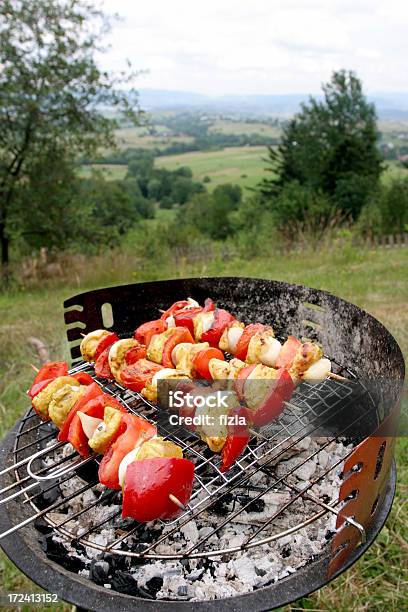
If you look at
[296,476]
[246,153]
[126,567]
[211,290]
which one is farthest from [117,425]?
[246,153]

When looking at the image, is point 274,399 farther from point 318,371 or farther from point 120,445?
point 120,445

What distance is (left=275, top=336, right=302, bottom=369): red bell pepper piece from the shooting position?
1.97 m

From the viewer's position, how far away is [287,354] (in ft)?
6.53

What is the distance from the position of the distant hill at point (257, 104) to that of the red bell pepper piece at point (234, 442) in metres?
81.5

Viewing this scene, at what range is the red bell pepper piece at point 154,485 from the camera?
1.43 meters

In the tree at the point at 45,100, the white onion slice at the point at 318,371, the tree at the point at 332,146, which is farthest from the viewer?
the tree at the point at 332,146

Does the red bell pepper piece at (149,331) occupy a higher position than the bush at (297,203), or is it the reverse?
the red bell pepper piece at (149,331)

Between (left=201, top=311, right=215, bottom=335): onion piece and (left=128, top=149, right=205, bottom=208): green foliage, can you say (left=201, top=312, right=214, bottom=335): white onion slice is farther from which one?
(left=128, top=149, right=205, bottom=208): green foliage

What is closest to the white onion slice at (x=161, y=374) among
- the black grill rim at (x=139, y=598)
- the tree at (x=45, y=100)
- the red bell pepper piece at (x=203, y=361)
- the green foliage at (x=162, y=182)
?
the red bell pepper piece at (x=203, y=361)

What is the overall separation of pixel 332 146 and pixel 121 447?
39.4m

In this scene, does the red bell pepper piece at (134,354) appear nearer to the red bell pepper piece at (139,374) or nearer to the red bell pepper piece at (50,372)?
→ the red bell pepper piece at (139,374)

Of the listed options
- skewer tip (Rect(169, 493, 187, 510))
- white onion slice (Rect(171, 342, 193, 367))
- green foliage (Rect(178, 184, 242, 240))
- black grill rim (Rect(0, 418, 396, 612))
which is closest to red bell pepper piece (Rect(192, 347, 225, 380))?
white onion slice (Rect(171, 342, 193, 367))

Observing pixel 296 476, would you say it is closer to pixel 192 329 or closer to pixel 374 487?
pixel 374 487
